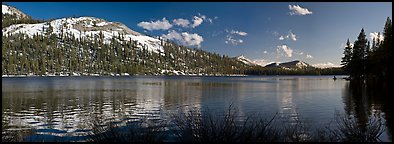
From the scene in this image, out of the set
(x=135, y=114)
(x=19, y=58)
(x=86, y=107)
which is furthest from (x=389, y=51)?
(x=19, y=58)

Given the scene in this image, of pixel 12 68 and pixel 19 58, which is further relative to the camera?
pixel 19 58

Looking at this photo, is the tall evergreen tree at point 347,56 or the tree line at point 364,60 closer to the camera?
the tree line at point 364,60

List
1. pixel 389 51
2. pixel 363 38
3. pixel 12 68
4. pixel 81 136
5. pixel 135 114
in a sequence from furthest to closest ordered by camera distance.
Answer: pixel 12 68
pixel 363 38
pixel 389 51
pixel 135 114
pixel 81 136

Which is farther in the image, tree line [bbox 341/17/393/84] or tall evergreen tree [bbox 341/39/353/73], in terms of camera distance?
tall evergreen tree [bbox 341/39/353/73]

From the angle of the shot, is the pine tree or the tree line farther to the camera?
the pine tree

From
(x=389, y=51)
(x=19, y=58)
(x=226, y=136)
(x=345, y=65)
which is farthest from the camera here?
(x=19, y=58)

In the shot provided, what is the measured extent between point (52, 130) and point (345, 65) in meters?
86.3

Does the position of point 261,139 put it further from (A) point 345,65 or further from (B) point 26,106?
(A) point 345,65

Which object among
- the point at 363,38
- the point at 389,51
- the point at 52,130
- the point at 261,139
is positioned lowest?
the point at 52,130

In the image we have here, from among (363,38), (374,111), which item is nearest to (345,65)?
(363,38)

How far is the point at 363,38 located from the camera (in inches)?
2990

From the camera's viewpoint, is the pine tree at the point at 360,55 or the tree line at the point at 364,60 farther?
the pine tree at the point at 360,55

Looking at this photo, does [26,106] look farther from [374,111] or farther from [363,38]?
[363,38]

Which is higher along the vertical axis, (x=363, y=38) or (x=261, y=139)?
(x=363, y=38)
